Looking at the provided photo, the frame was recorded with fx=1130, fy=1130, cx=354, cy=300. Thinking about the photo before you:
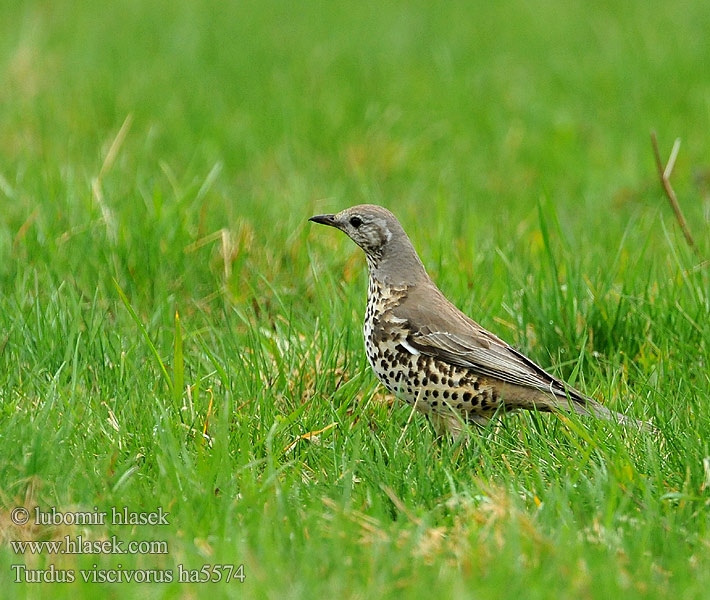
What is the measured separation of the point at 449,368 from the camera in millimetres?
4824

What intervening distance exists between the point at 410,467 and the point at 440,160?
6.17 m

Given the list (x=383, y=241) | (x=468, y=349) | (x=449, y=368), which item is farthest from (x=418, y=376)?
(x=383, y=241)

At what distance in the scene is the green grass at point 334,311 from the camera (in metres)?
3.47

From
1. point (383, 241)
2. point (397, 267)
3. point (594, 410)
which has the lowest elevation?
point (594, 410)

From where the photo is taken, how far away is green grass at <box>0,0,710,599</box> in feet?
11.4

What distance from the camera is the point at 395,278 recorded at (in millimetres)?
5164

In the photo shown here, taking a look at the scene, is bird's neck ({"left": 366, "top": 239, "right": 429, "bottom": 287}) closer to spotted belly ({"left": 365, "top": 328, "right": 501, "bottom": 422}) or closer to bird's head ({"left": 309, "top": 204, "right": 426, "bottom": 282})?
bird's head ({"left": 309, "top": 204, "right": 426, "bottom": 282})

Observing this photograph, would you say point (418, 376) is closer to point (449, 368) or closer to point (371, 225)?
point (449, 368)

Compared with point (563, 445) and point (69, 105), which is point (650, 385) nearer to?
point (563, 445)

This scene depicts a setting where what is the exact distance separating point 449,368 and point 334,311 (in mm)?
903

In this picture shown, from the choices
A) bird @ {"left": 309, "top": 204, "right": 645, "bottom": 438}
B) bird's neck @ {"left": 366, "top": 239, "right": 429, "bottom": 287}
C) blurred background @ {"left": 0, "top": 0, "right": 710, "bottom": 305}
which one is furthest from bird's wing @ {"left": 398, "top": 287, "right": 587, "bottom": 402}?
blurred background @ {"left": 0, "top": 0, "right": 710, "bottom": 305}

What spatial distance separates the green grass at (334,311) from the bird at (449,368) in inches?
4.5

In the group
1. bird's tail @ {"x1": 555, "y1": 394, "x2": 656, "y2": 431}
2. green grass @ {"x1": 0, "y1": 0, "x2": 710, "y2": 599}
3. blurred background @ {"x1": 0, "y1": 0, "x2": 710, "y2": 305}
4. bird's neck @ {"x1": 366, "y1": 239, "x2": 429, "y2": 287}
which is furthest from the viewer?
→ blurred background @ {"x1": 0, "y1": 0, "x2": 710, "y2": 305}

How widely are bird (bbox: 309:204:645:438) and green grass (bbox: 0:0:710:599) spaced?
0.37ft
